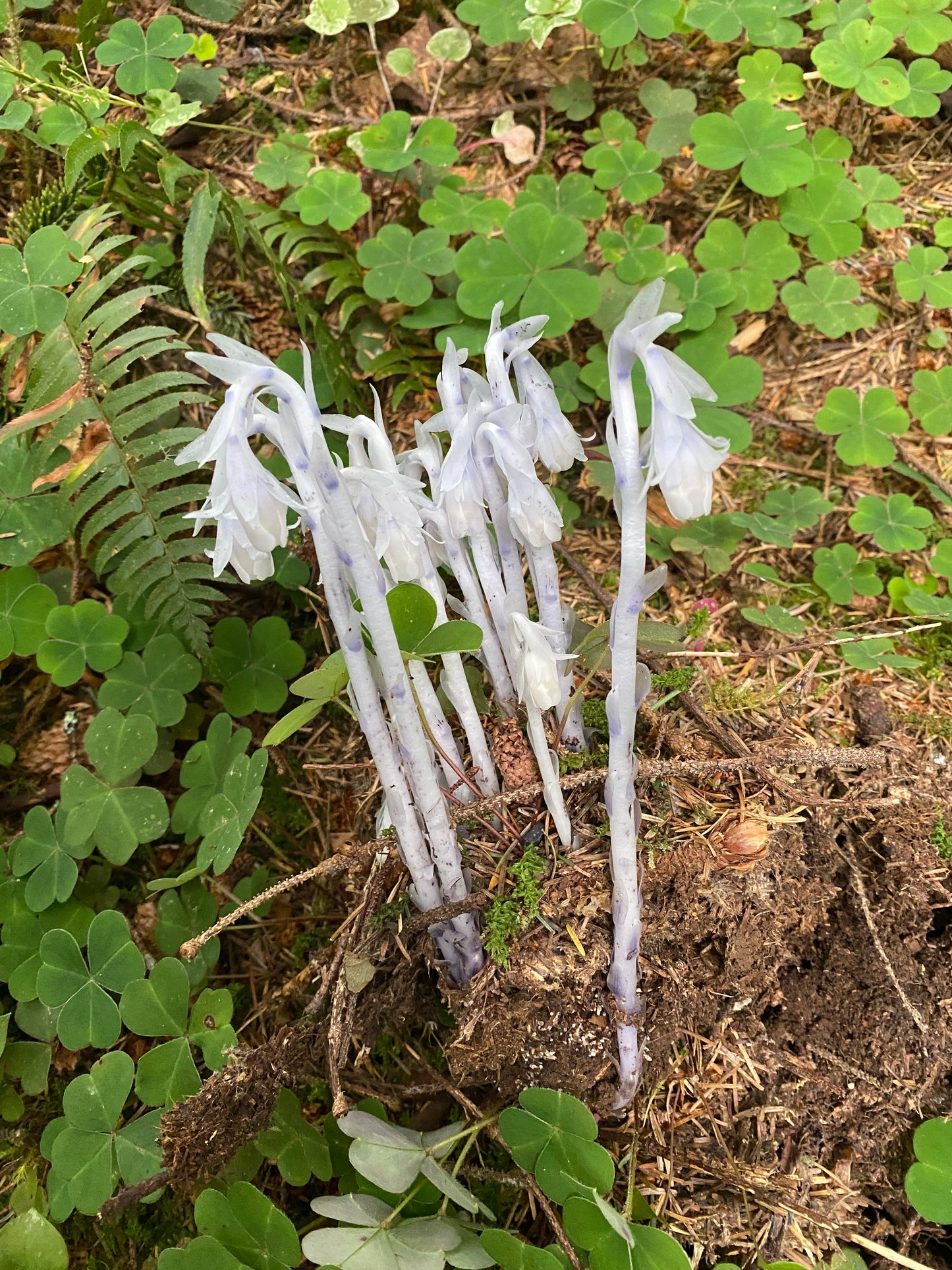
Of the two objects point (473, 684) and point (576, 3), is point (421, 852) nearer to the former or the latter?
point (473, 684)

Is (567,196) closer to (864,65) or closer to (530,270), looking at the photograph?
(530,270)

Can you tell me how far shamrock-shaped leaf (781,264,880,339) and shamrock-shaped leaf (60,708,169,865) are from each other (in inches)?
94.2

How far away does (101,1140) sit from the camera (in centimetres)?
185

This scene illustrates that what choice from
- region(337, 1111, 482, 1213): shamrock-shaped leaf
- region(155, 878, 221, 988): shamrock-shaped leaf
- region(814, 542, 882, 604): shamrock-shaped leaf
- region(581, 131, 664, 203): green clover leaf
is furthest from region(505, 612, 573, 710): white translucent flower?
region(581, 131, 664, 203): green clover leaf

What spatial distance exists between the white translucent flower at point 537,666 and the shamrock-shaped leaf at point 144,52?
2421mm

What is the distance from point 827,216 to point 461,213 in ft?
4.04

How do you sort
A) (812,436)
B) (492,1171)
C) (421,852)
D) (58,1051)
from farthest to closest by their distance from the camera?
(812,436) → (58,1051) → (492,1171) → (421,852)

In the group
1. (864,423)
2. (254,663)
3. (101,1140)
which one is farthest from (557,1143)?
(864,423)

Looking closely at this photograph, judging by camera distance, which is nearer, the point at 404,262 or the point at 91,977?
the point at 91,977

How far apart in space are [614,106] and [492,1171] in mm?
3382

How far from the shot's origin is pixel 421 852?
1.58m

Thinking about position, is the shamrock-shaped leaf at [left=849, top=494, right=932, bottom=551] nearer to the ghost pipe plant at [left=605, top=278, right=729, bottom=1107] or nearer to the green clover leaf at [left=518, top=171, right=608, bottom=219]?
the green clover leaf at [left=518, top=171, right=608, bottom=219]

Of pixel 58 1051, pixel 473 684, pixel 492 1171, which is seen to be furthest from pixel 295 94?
pixel 492 1171

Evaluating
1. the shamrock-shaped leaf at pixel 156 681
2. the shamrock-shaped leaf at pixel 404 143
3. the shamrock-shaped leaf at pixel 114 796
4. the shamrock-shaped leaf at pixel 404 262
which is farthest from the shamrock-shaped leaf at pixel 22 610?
the shamrock-shaped leaf at pixel 404 143
